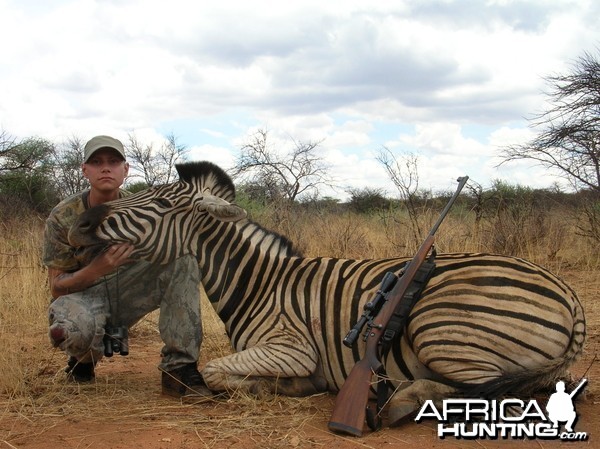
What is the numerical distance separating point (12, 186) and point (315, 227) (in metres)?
11.5

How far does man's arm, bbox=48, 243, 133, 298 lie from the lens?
163 inches

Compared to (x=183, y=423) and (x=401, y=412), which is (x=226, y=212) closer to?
(x=183, y=423)

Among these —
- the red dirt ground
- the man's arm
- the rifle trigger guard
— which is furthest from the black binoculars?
the rifle trigger guard

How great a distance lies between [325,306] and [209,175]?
1279 millimetres

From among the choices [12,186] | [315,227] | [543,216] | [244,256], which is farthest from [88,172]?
[12,186]

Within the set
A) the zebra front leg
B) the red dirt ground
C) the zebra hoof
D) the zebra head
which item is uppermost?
the zebra head

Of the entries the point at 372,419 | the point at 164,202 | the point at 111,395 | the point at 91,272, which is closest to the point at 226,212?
the point at 164,202

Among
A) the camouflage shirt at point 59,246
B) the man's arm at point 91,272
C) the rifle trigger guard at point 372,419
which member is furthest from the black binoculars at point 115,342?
the rifle trigger guard at point 372,419

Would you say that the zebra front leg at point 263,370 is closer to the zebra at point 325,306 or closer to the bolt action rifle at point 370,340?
the zebra at point 325,306

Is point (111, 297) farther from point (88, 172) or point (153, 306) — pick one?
point (88, 172)

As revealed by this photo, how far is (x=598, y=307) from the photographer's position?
695 cm

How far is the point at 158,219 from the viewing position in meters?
4.22

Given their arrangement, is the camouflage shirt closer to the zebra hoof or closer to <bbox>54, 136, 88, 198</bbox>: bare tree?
the zebra hoof

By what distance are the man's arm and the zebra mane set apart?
0.68 meters
